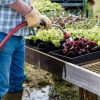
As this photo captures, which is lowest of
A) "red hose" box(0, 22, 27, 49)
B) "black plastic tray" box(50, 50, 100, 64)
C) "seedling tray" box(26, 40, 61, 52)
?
"black plastic tray" box(50, 50, 100, 64)

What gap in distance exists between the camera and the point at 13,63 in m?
3.56

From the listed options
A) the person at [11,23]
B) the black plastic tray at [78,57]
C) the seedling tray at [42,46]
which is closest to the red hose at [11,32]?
the person at [11,23]

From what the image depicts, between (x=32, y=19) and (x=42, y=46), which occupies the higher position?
(x=32, y=19)

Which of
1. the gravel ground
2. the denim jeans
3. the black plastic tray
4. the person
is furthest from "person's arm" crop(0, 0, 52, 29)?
the gravel ground

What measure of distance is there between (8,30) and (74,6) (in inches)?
192

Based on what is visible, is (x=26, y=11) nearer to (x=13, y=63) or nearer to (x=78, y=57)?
(x=13, y=63)

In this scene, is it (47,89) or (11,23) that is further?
(47,89)

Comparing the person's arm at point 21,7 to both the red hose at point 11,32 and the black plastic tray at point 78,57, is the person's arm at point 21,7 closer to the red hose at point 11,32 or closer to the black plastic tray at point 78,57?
the red hose at point 11,32

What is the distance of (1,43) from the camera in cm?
298

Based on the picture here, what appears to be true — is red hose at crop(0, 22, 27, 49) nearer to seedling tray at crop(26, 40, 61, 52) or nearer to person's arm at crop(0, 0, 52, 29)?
person's arm at crop(0, 0, 52, 29)

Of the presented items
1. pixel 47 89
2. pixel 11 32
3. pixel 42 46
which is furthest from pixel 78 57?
pixel 47 89

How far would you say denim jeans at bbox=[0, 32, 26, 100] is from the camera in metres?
3.09

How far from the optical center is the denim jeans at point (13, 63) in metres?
3.09

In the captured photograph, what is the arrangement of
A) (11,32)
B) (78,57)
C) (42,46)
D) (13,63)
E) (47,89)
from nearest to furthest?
(11,32)
(13,63)
(78,57)
(42,46)
(47,89)
